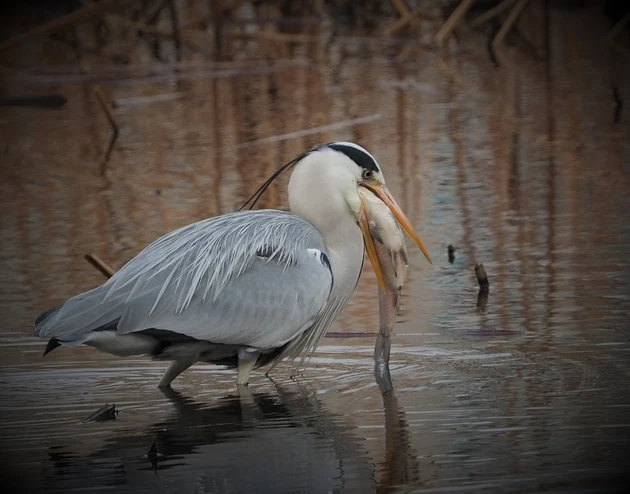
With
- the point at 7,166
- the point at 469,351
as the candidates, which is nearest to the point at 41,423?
the point at 469,351

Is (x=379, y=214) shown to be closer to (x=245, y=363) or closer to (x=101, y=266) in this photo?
(x=245, y=363)

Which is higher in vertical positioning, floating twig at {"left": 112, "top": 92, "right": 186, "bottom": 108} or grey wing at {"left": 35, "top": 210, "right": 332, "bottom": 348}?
grey wing at {"left": 35, "top": 210, "right": 332, "bottom": 348}

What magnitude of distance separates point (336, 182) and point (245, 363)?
92 centimetres

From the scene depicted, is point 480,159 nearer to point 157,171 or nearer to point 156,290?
point 157,171

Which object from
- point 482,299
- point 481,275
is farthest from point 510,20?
point 482,299

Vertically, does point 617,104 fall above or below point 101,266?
below

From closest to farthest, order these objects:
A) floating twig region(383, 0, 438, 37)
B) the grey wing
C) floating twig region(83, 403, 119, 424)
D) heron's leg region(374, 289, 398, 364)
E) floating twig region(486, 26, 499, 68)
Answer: floating twig region(83, 403, 119, 424) → the grey wing → heron's leg region(374, 289, 398, 364) → floating twig region(383, 0, 438, 37) → floating twig region(486, 26, 499, 68)

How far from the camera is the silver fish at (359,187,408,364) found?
6117 millimetres

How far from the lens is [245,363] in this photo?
19.6 ft

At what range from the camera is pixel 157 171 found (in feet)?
36.4

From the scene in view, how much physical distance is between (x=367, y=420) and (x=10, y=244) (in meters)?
4.18

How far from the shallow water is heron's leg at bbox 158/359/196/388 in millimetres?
92

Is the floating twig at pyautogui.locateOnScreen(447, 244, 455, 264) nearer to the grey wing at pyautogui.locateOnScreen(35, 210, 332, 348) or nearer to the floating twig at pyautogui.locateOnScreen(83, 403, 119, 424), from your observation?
the grey wing at pyautogui.locateOnScreen(35, 210, 332, 348)

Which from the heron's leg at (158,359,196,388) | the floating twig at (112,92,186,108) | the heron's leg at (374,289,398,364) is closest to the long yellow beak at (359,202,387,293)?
the heron's leg at (374,289,398,364)
